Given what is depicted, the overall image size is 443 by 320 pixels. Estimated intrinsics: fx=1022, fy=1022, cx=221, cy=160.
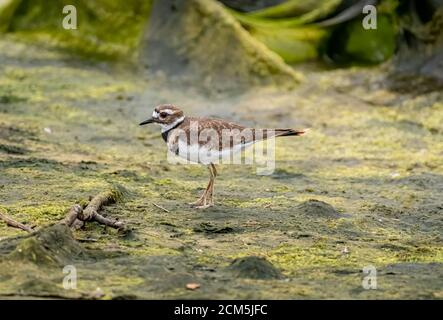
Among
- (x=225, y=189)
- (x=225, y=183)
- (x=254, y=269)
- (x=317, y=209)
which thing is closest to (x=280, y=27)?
(x=225, y=183)

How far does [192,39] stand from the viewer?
46.9 feet

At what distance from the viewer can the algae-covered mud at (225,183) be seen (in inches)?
227

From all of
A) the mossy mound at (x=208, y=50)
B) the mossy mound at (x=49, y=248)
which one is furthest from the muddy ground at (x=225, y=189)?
the mossy mound at (x=208, y=50)

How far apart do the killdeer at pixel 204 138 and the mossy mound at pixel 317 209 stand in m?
0.56

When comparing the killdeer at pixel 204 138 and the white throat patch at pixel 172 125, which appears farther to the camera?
the white throat patch at pixel 172 125

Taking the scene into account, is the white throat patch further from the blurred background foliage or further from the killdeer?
the blurred background foliage

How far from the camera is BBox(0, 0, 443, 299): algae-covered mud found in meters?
5.78

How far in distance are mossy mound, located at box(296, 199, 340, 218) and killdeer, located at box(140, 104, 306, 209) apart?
22.1 inches

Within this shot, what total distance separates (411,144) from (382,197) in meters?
2.52

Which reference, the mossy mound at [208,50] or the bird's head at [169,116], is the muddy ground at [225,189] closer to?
the mossy mound at [208,50]

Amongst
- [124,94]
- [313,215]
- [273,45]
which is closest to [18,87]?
[124,94]

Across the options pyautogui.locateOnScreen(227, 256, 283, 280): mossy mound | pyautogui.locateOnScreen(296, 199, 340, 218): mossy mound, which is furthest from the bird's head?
pyautogui.locateOnScreen(227, 256, 283, 280): mossy mound
